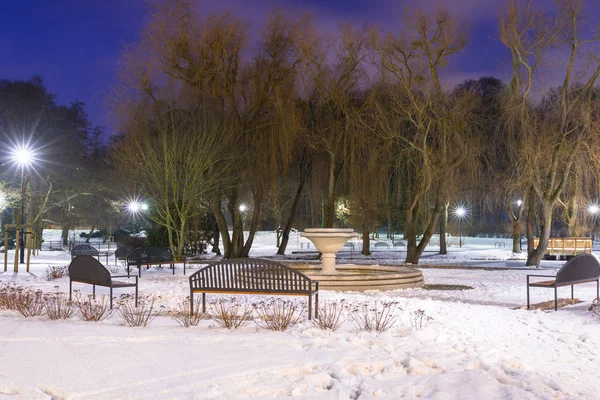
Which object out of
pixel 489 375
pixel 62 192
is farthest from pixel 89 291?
pixel 62 192

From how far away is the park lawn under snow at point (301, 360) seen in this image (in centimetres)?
495

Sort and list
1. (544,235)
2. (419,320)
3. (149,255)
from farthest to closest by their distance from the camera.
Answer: (544,235) → (149,255) → (419,320)

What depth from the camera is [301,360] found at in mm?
5777

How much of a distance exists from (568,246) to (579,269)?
15.3 m

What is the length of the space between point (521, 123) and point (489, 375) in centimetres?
1724

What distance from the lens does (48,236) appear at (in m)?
60.2

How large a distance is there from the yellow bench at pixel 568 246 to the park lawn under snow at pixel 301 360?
17458 millimetres

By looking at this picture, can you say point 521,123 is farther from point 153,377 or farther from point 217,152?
point 153,377

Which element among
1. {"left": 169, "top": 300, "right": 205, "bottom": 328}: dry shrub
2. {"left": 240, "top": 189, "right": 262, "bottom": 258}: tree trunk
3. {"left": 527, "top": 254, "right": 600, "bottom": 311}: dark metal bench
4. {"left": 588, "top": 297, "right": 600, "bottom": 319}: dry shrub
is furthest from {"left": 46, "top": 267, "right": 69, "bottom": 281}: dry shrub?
{"left": 588, "top": 297, "right": 600, "bottom": 319}: dry shrub

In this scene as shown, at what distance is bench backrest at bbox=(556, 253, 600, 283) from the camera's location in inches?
413

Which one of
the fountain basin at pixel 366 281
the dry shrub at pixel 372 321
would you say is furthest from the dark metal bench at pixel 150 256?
the dry shrub at pixel 372 321

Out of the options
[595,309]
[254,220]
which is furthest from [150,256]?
[595,309]

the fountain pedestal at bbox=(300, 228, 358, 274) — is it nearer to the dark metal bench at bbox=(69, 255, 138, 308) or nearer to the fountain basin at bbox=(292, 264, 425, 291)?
the fountain basin at bbox=(292, 264, 425, 291)

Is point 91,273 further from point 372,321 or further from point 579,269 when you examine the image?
point 579,269
